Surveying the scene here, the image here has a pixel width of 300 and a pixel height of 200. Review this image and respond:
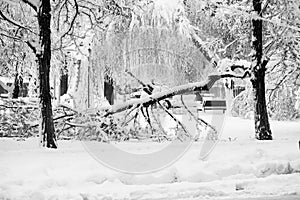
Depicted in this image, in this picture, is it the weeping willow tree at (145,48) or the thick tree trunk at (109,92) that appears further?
the thick tree trunk at (109,92)

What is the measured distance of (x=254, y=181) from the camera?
24.9ft

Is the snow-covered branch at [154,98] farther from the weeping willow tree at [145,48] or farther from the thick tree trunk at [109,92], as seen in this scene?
the thick tree trunk at [109,92]

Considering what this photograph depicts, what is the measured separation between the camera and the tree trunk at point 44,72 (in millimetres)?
10385

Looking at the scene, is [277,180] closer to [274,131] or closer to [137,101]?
[137,101]

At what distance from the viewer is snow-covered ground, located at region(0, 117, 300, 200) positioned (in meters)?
6.77

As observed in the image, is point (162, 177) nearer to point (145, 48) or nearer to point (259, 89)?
point (259, 89)

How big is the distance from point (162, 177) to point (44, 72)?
427 cm

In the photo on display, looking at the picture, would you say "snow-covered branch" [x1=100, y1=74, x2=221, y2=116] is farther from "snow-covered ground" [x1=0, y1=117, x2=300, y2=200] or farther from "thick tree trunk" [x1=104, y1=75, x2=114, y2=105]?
"snow-covered ground" [x1=0, y1=117, x2=300, y2=200]

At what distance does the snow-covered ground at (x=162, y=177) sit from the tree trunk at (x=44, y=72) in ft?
3.38

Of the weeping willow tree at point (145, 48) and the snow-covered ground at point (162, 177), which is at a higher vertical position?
the weeping willow tree at point (145, 48)

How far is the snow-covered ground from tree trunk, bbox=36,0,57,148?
103cm

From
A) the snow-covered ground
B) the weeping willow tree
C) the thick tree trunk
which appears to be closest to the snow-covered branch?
the weeping willow tree

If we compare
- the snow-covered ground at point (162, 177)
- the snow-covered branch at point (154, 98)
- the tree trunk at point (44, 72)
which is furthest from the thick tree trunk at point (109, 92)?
the snow-covered ground at point (162, 177)

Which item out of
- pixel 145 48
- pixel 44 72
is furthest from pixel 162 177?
pixel 145 48
